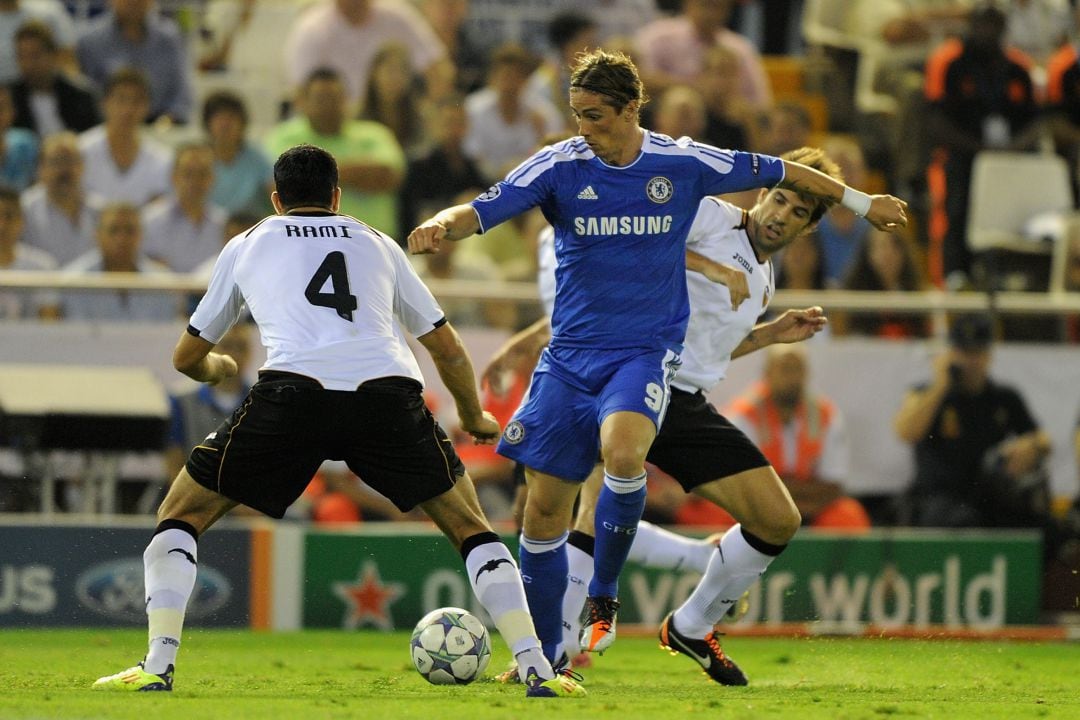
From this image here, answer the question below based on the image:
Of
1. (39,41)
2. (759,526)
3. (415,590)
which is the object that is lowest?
(415,590)

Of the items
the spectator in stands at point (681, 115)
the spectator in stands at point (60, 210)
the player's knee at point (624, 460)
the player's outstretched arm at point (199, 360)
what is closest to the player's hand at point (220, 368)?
the player's outstretched arm at point (199, 360)

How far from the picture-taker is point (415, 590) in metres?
12.6

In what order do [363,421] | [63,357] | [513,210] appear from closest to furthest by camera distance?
[363,421]
[513,210]
[63,357]

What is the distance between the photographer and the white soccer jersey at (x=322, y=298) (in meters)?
7.26

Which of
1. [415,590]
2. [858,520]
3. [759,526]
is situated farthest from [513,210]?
[858,520]

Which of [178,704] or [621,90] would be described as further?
[621,90]

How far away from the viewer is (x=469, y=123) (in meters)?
16.1

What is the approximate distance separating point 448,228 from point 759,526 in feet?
7.53

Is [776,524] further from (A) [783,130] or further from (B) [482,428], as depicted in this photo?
(A) [783,130]

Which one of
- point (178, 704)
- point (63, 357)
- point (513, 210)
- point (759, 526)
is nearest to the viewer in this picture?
point (178, 704)

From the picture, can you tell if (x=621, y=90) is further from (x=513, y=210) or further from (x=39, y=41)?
(x=39, y=41)

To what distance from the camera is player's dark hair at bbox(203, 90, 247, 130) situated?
1497cm

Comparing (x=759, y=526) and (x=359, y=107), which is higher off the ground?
(x=359, y=107)

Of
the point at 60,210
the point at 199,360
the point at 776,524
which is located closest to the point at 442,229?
the point at 199,360
